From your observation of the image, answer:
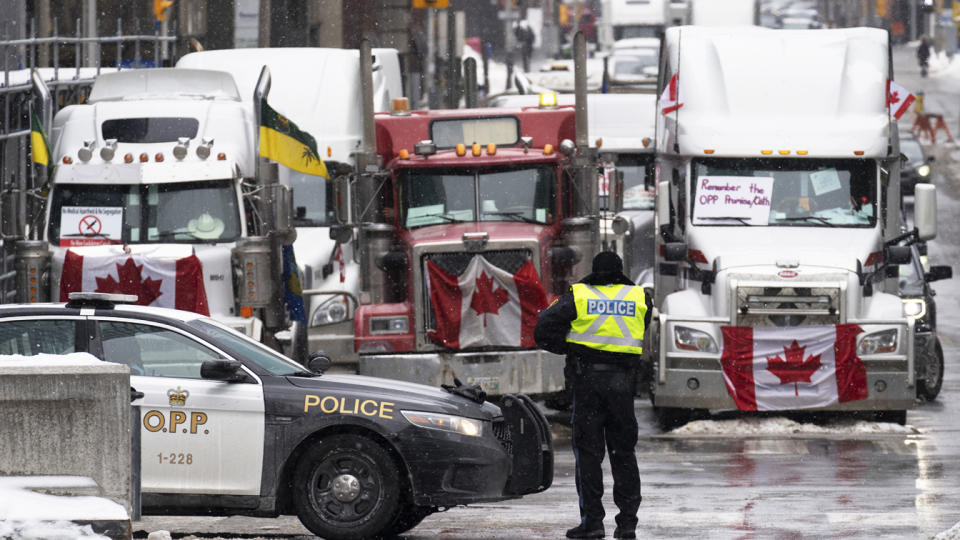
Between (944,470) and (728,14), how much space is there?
3497 centimetres

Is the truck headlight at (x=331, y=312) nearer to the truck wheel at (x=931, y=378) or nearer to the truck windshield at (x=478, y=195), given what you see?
the truck windshield at (x=478, y=195)

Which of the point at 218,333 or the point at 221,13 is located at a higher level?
the point at 221,13

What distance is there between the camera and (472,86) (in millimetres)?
29156

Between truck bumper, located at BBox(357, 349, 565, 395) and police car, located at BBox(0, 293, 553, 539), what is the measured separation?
17.7 feet

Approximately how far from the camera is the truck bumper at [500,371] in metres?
16.2

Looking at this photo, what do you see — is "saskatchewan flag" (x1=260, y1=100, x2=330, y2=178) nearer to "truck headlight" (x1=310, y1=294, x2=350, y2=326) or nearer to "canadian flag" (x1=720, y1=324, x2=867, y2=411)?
"truck headlight" (x1=310, y1=294, x2=350, y2=326)

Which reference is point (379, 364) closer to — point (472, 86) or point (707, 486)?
point (707, 486)

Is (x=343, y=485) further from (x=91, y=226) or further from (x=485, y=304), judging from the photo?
(x=91, y=226)

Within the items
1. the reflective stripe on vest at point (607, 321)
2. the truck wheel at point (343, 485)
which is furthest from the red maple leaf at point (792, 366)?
the truck wheel at point (343, 485)

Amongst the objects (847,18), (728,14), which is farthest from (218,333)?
(847,18)

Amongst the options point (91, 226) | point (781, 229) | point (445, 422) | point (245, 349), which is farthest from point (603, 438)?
point (91, 226)

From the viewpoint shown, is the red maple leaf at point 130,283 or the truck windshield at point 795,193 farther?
the truck windshield at point 795,193

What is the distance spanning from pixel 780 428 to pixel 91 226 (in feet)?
22.5

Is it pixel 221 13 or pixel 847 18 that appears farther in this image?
pixel 847 18
